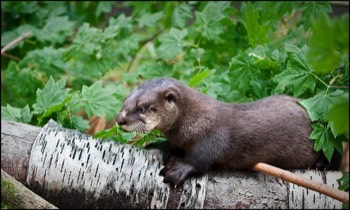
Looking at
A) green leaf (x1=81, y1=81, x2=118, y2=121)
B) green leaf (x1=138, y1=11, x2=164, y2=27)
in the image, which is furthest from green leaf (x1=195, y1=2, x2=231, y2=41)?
green leaf (x1=81, y1=81, x2=118, y2=121)

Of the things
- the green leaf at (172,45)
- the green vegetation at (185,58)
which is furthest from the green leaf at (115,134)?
the green leaf at (172,45)

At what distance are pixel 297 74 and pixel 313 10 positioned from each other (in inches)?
73.5

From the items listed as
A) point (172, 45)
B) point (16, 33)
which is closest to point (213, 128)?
point (172, 45)

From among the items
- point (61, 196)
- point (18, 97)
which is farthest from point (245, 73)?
point (18, 97)

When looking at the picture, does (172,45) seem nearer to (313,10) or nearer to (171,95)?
(313,10)

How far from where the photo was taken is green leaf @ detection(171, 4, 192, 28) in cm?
660

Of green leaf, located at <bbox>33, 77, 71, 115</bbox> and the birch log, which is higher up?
green leaf, located at <bbox>33, 77, 71, 115</bbox>

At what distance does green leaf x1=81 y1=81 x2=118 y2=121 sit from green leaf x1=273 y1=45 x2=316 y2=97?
50.8 inches

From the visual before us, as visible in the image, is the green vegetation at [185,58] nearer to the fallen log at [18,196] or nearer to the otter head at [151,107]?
the otter head at [151,107]

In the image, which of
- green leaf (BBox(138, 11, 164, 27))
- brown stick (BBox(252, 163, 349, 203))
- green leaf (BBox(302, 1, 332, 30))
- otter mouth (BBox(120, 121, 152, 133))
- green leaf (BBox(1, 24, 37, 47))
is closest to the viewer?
brown stick (BBox(252, 163, 349, 203))

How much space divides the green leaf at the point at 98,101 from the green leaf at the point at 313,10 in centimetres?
217

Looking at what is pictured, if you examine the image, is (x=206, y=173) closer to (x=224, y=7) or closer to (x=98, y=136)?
(x=98, y=136)

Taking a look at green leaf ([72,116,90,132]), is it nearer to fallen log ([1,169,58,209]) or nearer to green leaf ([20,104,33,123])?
green leaf ([20,104,33,123])

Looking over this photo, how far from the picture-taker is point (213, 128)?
12.8 feet
